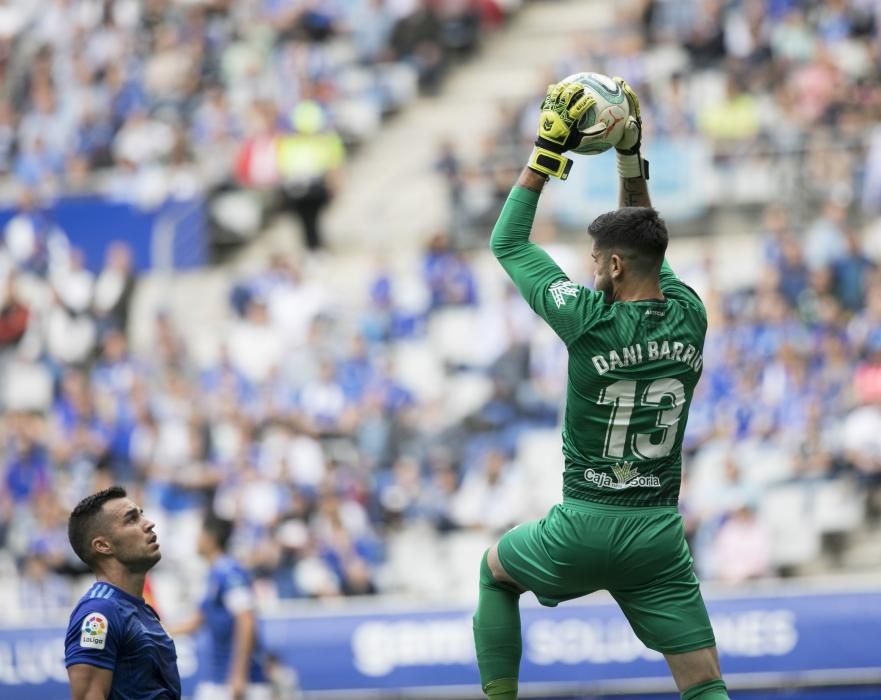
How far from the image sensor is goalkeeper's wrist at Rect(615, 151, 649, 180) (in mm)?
6270

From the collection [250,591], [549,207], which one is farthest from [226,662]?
[549,207]

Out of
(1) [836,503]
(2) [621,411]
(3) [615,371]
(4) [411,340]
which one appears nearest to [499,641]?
(2) [621,411]

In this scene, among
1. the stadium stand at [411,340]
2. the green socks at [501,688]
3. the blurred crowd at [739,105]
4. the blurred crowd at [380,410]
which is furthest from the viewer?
the blurred crowd at [739,105]

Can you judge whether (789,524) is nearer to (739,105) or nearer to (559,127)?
(739,105)

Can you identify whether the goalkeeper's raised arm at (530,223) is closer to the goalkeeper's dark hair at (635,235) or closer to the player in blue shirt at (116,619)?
the goalkeeper's dark hair at (635,235)

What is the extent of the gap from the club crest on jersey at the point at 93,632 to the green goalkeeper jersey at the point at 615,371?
1636mm

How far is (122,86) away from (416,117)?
366 centimetres

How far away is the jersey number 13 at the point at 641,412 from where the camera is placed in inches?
231

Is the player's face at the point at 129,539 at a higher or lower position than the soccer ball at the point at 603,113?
lower

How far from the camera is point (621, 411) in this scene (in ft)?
19.3

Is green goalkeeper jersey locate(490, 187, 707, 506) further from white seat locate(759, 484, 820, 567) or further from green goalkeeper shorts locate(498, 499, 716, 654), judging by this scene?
white seat locate(759, 484, 820, 567)

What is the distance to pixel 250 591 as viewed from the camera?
33.8 feet

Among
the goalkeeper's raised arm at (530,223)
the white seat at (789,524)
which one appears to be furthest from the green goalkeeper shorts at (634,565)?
the white seat at (789,524)

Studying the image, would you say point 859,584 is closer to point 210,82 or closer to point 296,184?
point 296,184
